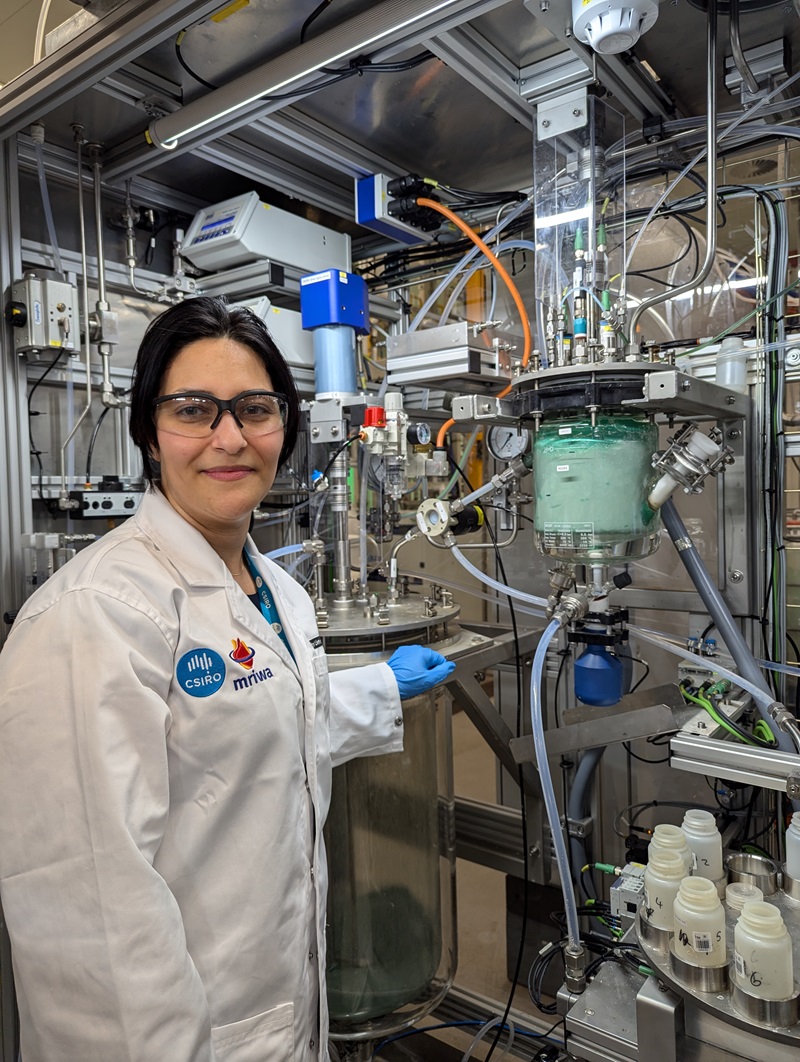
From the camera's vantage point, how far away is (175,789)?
873 mm

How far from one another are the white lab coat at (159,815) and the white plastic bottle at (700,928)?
51 centimetres

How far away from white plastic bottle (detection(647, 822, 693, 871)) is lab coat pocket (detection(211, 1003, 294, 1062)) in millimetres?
582

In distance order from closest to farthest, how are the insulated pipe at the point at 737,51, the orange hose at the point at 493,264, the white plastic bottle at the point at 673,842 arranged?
the white plastic bottle at the point at 673,842, the insulated pipe at the point at 737,51, the orange hose at the point at 493,264

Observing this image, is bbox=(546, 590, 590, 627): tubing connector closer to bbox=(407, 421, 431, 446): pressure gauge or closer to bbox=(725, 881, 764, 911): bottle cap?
bbox=(725, 881, 764, 911): bottle cap

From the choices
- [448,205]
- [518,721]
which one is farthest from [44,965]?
[448,205]

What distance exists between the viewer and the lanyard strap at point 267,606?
114cm

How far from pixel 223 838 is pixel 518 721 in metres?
1.31

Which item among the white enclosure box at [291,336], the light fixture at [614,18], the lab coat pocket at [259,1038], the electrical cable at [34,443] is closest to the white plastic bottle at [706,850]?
the lab coat pocket at [259,1038]

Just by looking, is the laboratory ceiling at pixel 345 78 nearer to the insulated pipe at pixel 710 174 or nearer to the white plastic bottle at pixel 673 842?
the insulated pipe at pixel 710 174

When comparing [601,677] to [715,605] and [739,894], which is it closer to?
[715,605]

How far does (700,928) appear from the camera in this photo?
0.94 meters

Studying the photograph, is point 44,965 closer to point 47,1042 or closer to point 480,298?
point 47,1042

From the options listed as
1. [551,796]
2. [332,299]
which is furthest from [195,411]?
[332,299]

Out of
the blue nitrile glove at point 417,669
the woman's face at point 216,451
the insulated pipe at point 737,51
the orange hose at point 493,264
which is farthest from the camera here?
the orange hose at point 493,264
